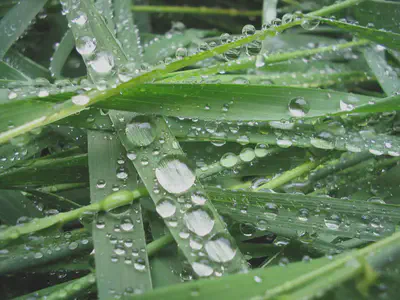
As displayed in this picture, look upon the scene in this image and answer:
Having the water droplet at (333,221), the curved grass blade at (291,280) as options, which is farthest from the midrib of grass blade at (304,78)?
the curved grass blade at (291,280)

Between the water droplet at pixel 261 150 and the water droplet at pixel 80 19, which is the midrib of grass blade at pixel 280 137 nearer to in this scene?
the water droplet at pixel 261 150

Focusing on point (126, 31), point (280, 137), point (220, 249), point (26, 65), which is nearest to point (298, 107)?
point (280, 137)

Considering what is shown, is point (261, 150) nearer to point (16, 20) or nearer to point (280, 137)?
point (280, 137)

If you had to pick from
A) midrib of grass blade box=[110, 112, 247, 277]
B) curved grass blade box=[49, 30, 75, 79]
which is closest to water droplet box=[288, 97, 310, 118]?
midrib of grass blade box=[110, 112, 247, 277]

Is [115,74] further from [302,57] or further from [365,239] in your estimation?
[302,57]

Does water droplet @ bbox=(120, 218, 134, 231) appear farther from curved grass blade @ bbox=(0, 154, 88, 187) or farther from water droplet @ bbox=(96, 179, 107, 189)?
curved grass blade @ bbox=(0, 154, 88, 187)

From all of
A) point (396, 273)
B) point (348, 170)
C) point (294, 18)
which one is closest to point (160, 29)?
point (294, 18)

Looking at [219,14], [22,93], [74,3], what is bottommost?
[22,93]
